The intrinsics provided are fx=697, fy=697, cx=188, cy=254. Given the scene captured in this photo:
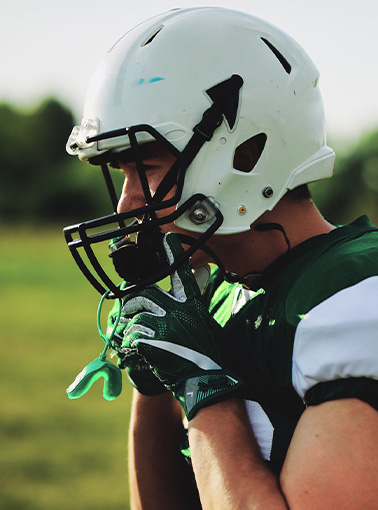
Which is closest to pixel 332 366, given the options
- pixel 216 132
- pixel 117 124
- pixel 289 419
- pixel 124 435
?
pixel 289 419

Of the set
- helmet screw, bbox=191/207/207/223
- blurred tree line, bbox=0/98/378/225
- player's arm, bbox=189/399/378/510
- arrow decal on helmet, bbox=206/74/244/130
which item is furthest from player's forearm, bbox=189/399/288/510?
blurred tree line, bbox=0/98/378/225

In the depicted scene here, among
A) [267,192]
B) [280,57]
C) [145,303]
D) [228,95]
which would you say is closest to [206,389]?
[145,303]

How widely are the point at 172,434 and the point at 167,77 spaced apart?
1.25 metres

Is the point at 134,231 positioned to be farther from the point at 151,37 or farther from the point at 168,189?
the point at 151,37

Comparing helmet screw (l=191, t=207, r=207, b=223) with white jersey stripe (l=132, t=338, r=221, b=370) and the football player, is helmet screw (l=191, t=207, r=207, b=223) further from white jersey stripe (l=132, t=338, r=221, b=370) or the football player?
white jersey stripe (l=132, t=338, r=221, b=370)

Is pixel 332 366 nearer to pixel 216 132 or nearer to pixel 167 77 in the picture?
pixel 216 132

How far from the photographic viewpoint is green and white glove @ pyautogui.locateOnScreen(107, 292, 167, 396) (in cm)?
215

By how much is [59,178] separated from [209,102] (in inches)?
1214

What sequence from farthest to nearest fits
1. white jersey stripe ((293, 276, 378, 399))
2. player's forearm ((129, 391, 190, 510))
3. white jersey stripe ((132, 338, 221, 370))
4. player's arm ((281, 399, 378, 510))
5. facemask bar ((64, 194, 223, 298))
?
player's forearm ((129, 391, 190, 510)) → facemask bar ((64, 194, 223, 298)) → white jersey stripe ((132, 338, 221, 370)) → white jersey stripe ((293, 276, 378, 399)) → player's arm ((281, 399, 378, 510))

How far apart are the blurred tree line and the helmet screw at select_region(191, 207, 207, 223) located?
22.3 meters

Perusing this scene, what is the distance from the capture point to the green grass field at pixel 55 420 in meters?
4.96

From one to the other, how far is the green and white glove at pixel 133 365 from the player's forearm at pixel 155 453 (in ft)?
0.21

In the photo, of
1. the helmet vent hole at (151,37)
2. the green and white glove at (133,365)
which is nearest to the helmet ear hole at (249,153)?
the helmet vent hole at (151,37)

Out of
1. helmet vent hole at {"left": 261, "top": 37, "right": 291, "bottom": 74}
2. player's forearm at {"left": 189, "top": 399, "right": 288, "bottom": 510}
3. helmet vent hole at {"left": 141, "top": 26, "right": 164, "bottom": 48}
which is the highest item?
helmet vent hole at {"left": 141, "top": 26, "right": 164, "bottom": 48}
